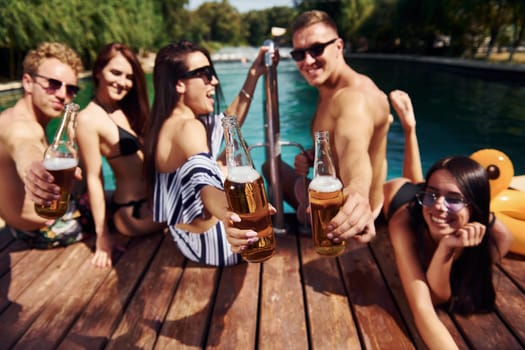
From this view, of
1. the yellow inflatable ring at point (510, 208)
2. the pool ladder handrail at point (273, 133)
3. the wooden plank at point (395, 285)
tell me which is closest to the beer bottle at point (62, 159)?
the pool ladder handrail at point (273, 133)

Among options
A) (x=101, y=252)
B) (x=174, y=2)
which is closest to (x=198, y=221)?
(x=101, y=252)

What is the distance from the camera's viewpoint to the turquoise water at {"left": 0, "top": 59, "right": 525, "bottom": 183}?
10.1 meters

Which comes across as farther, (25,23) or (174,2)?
(174,2)

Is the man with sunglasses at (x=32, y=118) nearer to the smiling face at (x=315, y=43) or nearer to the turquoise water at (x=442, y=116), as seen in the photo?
the smiling face at (x=315, y=43)

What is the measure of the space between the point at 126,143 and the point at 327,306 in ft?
6.72

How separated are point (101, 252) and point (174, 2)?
47551 mm

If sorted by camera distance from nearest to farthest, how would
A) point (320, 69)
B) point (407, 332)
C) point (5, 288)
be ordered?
point (407, 332), point (5, 288), point (320, 69)

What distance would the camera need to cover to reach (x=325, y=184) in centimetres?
128

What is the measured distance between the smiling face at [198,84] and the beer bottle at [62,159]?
0.84 meters

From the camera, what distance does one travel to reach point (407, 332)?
201cm

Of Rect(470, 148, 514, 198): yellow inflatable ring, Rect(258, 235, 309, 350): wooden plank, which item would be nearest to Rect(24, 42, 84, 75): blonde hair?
Rect(258, 235, 309, 350): wooden plank

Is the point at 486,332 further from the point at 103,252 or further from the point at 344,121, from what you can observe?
the point at 103,252

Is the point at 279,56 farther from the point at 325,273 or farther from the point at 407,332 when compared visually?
the point at 407,332

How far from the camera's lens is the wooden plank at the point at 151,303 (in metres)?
2.05
